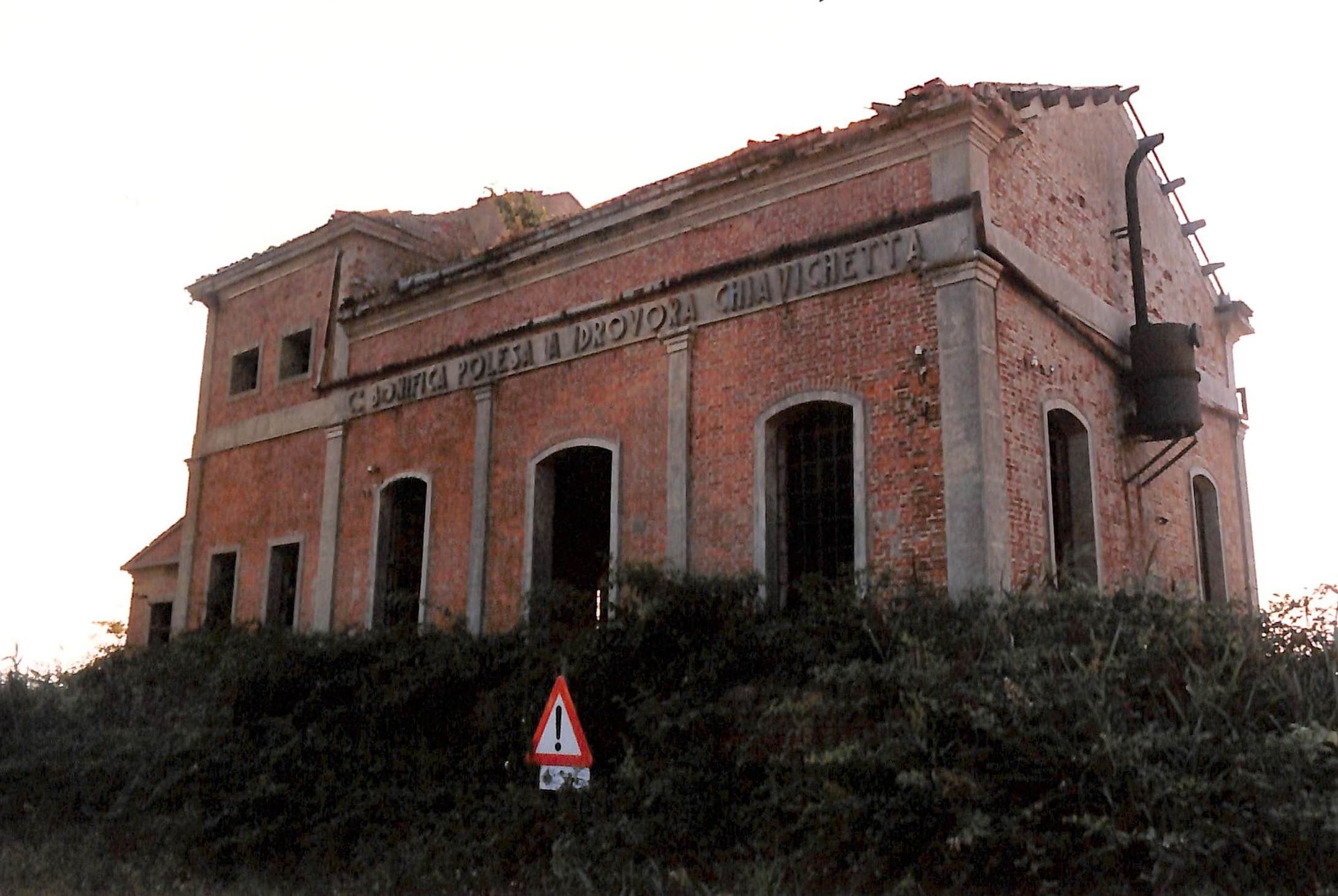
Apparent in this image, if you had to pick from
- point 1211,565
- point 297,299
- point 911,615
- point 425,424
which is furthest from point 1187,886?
point 297,299

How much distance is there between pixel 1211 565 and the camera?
17250mm

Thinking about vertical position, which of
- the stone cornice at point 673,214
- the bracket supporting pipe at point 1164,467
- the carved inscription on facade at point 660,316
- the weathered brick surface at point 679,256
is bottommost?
the bracket supporting pipe at point 1164,467

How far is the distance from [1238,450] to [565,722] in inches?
516

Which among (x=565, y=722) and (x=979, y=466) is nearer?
(x=565, y=722)

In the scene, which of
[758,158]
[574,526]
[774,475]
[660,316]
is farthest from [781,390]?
[574,526]

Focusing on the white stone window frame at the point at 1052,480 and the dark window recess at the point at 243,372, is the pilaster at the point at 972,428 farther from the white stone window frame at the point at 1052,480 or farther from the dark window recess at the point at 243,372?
the dark window recess at the point at 243,372

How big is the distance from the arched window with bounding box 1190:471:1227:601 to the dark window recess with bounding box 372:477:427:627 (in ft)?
37.9

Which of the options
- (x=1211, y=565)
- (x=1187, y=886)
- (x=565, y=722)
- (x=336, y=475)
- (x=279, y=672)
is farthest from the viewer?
(x=336, y=475)

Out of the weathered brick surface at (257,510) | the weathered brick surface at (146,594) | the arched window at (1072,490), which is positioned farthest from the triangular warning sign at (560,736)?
the weathered brick surface at (146,594)

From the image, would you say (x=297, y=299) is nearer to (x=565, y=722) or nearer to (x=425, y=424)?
(x=425, y=424)

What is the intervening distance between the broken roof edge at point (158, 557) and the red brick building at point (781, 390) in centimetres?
383

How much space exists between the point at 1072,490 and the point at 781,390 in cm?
381

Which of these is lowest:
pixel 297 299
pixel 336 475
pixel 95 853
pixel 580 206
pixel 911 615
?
pixel 95 853

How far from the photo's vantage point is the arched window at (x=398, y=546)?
17625mm
